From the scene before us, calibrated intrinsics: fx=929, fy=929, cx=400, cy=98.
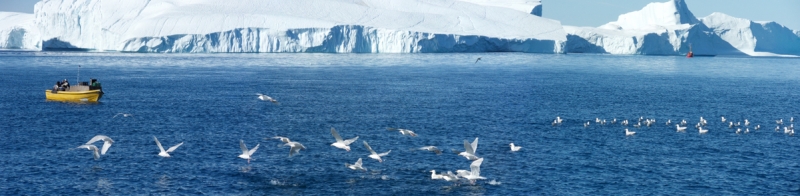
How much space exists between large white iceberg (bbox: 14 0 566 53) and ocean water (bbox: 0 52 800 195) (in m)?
45.6

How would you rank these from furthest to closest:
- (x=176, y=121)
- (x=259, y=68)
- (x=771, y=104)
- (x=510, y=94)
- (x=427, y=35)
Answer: (x=427, y=35) → (x=259, y=68) → (x=510, y=94) → (x=771, y=104) → (x=176, y=121)

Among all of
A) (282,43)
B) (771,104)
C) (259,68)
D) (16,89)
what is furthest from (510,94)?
(282,43)

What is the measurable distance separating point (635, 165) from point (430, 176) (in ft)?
25.0

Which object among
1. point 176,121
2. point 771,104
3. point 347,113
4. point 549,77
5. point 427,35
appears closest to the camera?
point 176,121

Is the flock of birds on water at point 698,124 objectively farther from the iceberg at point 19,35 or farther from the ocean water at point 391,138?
the iceberg at point 19,35

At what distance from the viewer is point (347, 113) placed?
156ft

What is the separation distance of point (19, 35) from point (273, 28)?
5114 cm

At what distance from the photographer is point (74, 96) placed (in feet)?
175

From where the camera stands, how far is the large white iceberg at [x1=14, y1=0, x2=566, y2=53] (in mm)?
118875

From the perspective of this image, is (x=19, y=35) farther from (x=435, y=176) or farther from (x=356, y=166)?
(x=435, y=176)

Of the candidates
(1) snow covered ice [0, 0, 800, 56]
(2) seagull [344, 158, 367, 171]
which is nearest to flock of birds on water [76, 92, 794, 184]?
(2) seagull [344, 158, 367, 171]

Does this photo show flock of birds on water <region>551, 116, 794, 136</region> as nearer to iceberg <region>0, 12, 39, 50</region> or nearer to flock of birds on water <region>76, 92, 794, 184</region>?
flock of birds on water <region>76, 92, 794, 184</region>

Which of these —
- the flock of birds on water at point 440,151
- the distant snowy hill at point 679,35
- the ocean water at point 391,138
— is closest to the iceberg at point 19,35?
the ocean water at point 391,138

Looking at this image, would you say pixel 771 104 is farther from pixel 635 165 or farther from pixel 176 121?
pixel 176 121
